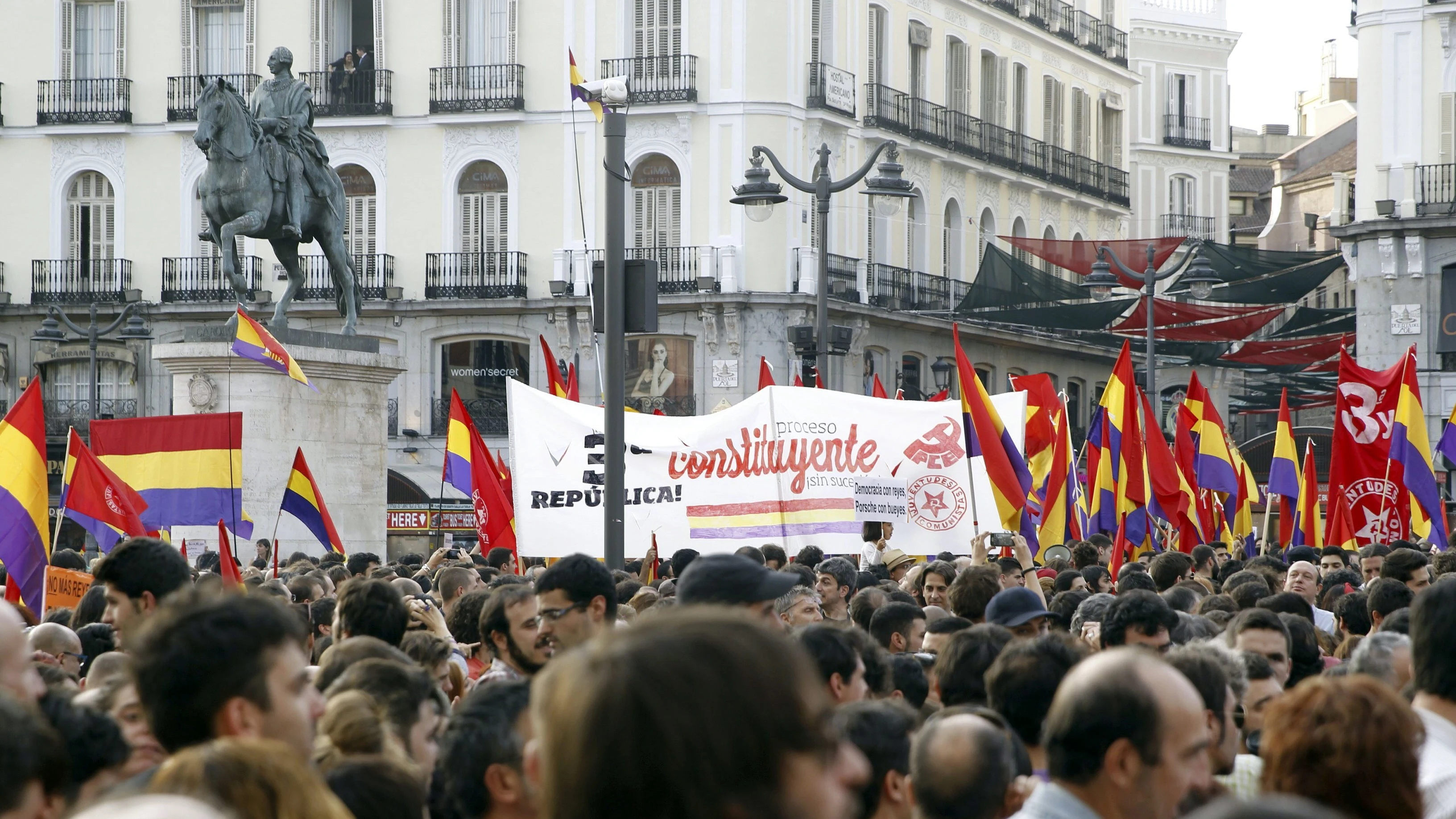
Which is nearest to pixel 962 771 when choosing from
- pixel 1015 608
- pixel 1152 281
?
pixel 1015 608

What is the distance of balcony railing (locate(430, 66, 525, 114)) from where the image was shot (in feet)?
119

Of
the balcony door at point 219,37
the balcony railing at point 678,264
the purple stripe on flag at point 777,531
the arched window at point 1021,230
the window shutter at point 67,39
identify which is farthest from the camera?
the arched window at point 1021,230

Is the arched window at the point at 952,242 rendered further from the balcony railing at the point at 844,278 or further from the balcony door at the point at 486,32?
the balcony door at the point at 486,32

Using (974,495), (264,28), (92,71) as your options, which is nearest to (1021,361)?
(264,28)

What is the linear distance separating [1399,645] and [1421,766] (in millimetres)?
1725

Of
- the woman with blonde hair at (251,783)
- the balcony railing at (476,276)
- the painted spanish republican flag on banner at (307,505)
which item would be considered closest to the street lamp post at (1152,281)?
the painted spanish republican flag on banner at (307,505)

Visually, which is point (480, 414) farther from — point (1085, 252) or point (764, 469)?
point (764, 469)

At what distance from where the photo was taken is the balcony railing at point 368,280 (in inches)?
1447

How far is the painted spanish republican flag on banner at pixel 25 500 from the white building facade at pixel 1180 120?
40.8 m

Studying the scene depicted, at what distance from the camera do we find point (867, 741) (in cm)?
439

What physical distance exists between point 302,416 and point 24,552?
271 inches

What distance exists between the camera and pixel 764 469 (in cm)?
1291

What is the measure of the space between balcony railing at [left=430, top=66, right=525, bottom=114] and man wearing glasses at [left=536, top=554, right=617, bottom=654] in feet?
101

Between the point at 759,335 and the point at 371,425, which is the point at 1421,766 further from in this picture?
the point at 759,335
